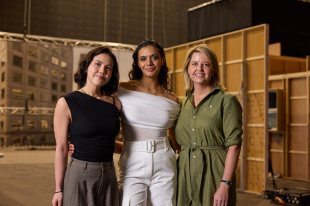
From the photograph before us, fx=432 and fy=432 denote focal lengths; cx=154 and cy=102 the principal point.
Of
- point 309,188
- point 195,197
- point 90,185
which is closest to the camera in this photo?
point 90,185

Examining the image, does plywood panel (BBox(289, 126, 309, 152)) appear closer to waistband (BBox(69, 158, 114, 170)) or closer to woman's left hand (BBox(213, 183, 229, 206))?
woman's left hand (BBox(213, 183, 229, 206))

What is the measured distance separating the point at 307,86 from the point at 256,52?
2.11m

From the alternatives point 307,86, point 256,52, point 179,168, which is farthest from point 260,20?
point 179,168

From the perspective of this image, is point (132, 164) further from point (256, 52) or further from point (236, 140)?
point (256, 52)

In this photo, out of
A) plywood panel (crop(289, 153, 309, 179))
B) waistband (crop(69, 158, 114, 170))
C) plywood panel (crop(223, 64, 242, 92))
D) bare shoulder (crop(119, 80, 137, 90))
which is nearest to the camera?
waistband (crop(69, 158, 114, 170))

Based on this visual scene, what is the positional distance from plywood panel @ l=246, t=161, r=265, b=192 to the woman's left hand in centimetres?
397

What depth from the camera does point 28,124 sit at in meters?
11.8

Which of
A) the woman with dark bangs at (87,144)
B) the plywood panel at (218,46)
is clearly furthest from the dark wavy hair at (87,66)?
the plywood panel at (218,46)

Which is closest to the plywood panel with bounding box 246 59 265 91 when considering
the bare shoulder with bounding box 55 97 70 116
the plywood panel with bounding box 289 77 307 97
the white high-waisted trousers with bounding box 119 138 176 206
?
the plywood panel with bounding box 289 77 307 97

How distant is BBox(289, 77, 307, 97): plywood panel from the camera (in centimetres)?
773

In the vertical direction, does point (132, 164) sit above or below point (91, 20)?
below

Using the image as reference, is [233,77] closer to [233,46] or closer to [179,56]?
[233,46]

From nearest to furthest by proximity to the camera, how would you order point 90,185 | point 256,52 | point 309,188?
1. point 90,185
2. point 256,52
3. point 309,188

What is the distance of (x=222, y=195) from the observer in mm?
1980
